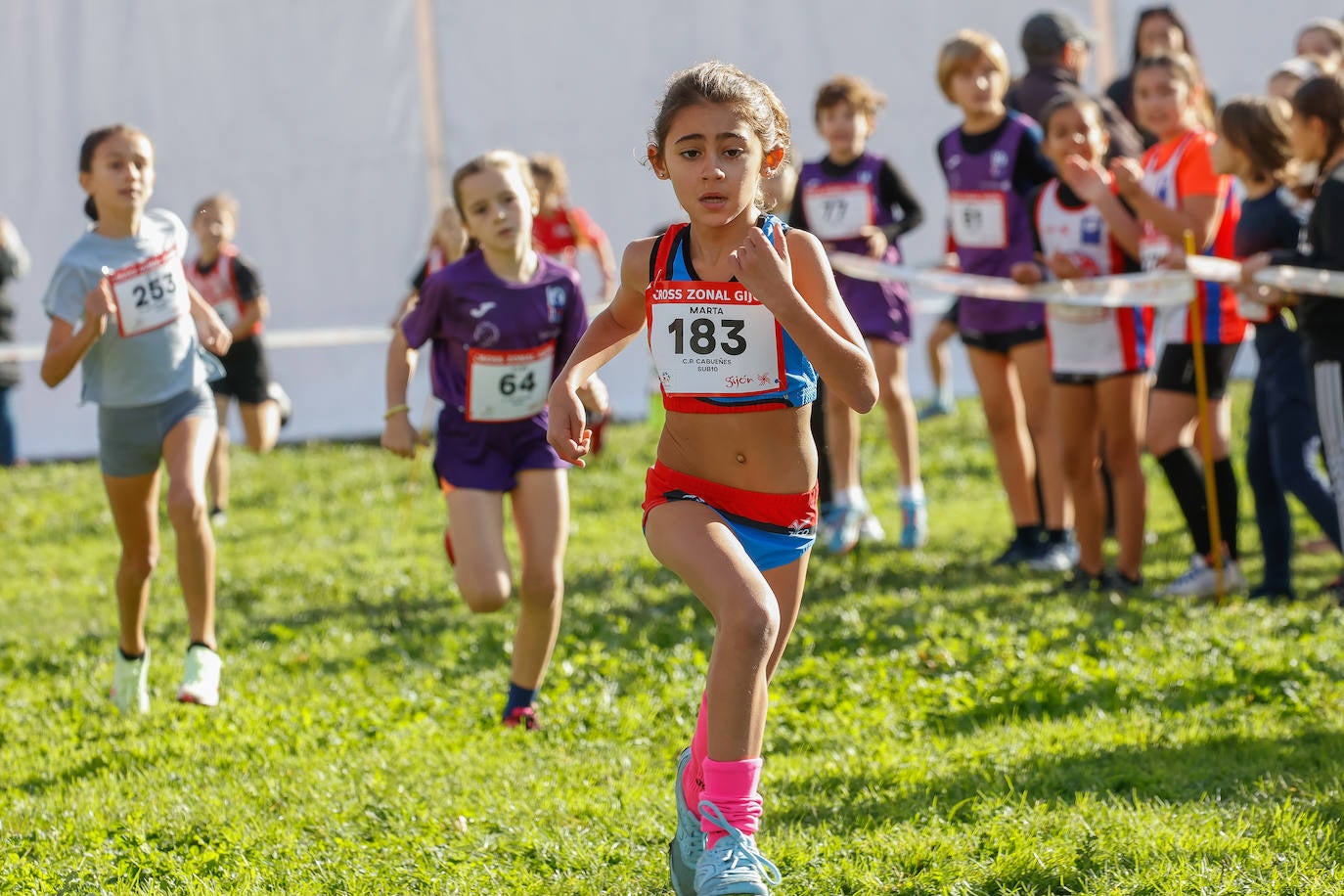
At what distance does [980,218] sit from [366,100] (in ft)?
23.0

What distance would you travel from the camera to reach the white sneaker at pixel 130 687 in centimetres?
572

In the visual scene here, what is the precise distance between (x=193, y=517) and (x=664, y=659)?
70.5 inches

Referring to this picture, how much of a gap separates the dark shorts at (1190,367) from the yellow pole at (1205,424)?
0.03 metres

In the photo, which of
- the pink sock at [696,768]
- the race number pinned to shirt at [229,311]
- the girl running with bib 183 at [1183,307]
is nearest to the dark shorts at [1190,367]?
the girl running with bib 183 at [1183,307]

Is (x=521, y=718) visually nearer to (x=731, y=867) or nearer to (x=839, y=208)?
(x=731, y=867)

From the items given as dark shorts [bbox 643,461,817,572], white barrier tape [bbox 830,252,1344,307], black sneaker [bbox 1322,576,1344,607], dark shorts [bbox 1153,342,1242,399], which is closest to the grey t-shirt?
dark shorts [bbox 643,461,817,572]

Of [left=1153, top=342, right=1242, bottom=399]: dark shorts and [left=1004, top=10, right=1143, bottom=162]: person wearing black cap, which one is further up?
[left=1004, top=10, right=1143, bottom=162]: person wearing black cap

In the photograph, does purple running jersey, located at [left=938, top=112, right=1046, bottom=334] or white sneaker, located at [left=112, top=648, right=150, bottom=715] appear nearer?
white sneaker, located at [left=112, top=648, right=150, bottom=715]

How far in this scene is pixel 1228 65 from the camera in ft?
44.0

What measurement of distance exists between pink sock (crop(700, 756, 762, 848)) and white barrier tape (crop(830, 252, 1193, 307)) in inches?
146

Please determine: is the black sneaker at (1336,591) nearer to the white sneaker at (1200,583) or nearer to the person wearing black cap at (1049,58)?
the white sneaker at (1200,583)

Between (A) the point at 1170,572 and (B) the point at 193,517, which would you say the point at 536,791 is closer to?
(B) the point at 193,517

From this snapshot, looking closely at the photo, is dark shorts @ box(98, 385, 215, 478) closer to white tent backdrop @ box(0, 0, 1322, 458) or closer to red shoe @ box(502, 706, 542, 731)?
red shoe @ box(502, 706, 542, 731)

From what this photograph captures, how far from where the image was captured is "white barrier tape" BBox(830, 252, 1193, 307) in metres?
6.49
